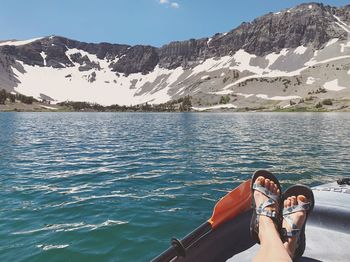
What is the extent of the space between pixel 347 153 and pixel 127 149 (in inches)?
773

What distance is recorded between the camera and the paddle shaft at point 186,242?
570cm

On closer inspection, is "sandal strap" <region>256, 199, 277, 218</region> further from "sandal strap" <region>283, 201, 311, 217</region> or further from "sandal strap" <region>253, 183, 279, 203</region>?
"sandal strap" <region>283, 201, 311, 217</region>

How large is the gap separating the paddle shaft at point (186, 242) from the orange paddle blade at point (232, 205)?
33 centimetres

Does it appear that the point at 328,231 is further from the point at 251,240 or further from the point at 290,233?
the point at 290,233

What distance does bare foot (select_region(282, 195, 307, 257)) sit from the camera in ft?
21.3

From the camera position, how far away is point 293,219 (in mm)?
6922

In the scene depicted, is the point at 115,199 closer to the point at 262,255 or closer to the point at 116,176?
the point at 116,176

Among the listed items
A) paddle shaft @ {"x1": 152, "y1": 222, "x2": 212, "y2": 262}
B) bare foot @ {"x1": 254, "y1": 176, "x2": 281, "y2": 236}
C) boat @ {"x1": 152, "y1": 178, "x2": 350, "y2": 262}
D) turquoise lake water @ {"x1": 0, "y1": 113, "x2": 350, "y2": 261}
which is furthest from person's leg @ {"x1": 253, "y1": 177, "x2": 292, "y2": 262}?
turquoise lake water @ {"x1": 0, "y1": 113, "x2": 350, "y2": 261}

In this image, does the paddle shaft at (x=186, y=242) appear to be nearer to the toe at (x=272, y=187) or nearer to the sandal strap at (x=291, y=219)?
the sandal strap at (x=291, y=219)

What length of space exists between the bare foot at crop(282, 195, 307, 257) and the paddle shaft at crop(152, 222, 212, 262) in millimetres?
1492

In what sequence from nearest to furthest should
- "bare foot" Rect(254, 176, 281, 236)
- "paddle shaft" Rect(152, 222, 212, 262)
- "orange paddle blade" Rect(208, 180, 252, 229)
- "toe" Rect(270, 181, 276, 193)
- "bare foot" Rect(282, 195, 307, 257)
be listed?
"paddle shaft" Rect(152, 222, 212, 262) → "bare foot" Rect(282, 195, 307, 257) → "bare foot" Rect(254, 176, 281, 236) → "orange paddle blade" Rect(208, 180, 252, 229) → "toe" Rect(270, 181, 276, 193)

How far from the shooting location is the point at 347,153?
30.6 metres

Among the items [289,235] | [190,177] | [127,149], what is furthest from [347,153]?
[289,235]

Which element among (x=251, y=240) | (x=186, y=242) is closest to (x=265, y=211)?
→ (x=251, y=240)
